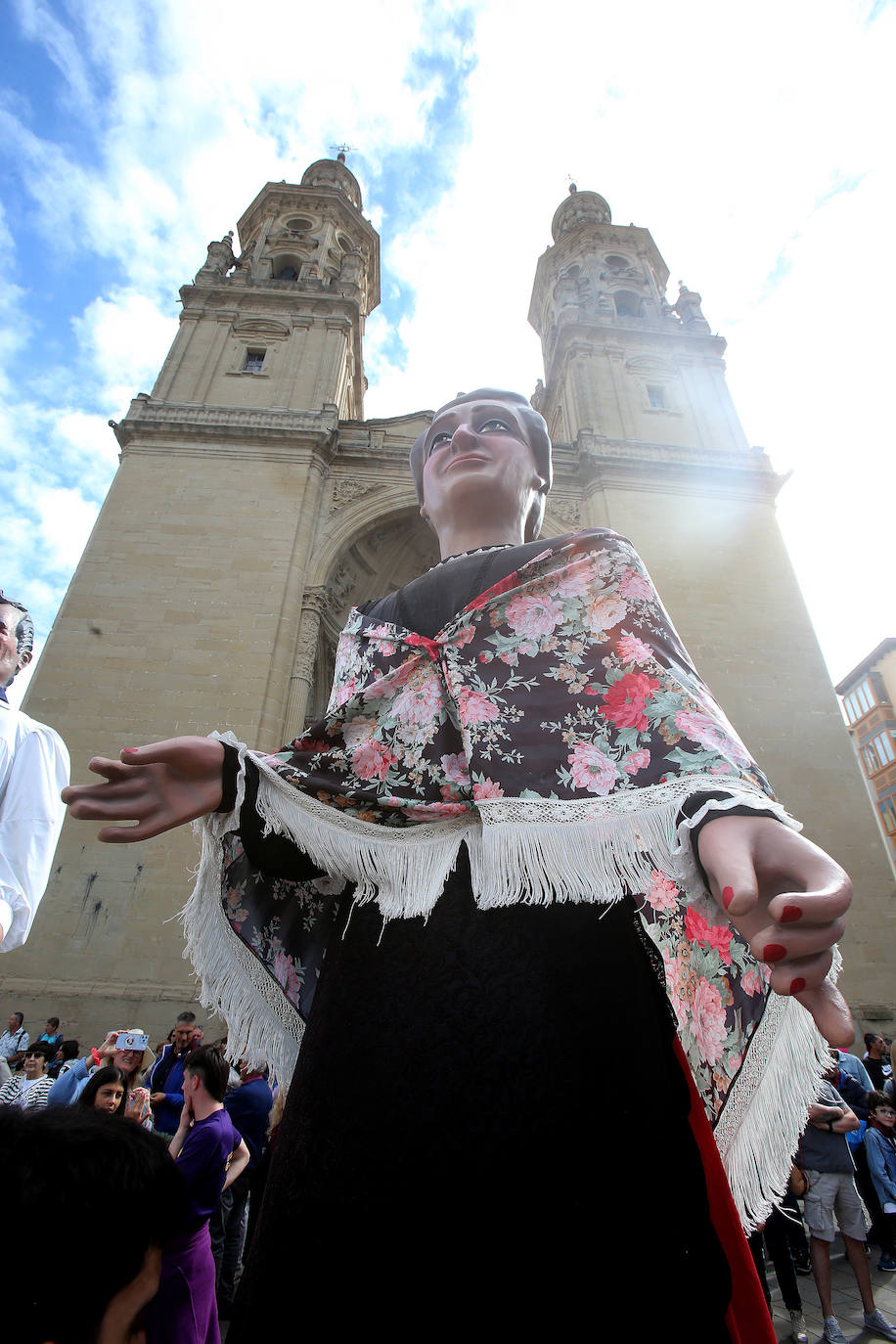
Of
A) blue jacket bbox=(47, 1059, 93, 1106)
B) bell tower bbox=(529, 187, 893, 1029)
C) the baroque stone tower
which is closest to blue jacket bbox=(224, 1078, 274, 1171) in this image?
blue jacket bbox=(47, 1059, 93, 1106)

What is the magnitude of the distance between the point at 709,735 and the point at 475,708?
417 millimetres

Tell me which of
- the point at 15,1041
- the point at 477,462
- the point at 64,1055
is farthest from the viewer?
the point at 15,1041

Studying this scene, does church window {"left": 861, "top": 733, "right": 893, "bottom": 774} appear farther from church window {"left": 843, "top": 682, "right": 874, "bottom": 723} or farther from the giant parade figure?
the giant parade figure

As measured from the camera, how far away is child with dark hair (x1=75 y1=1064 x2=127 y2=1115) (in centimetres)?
340

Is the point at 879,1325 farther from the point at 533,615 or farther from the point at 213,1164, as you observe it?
the point at 533,615

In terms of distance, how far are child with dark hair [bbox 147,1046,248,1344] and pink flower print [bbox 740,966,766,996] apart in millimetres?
1111

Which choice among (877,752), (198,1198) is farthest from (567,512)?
(877,752)

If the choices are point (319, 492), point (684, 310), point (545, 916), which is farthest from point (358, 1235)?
point (684, 310)

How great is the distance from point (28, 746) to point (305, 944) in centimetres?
98

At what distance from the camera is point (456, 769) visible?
4.18 ft

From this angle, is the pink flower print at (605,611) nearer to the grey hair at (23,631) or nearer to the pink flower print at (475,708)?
the pink flower print at (475,708)

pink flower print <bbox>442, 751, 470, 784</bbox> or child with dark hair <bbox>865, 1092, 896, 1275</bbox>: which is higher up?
pink flower print <bbox>442, 751, 470, 784</bbox>

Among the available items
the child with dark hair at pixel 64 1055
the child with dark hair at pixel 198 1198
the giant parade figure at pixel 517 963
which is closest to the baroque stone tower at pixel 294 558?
the child with dark hair at pixel 64 1055

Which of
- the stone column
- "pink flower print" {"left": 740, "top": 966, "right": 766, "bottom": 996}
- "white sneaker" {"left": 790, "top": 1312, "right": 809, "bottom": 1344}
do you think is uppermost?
the stone column
